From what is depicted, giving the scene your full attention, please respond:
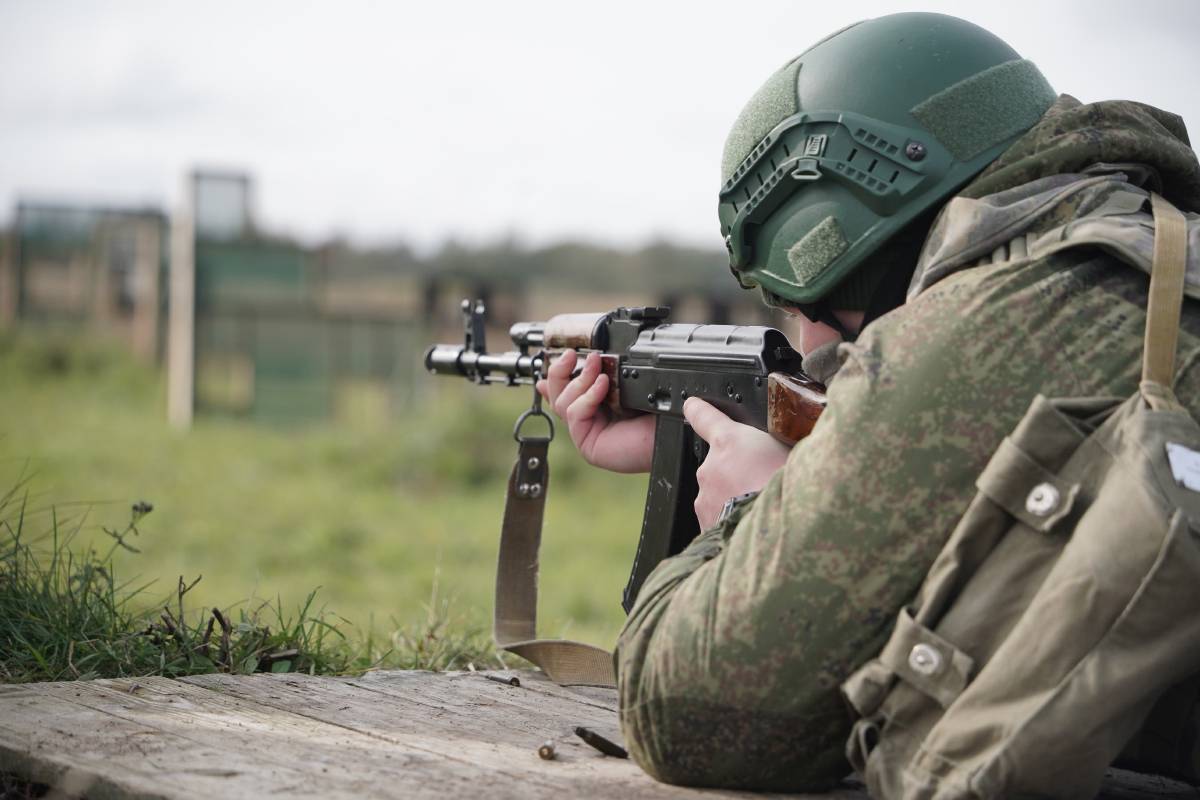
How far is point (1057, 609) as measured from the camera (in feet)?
6.50

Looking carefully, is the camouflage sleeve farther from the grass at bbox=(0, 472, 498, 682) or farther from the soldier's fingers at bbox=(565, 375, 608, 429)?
the grass at bbox=(0, 472, 498, 682)

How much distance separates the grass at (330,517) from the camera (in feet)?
16.5

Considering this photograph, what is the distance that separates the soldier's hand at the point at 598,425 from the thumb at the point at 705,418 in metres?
0.49

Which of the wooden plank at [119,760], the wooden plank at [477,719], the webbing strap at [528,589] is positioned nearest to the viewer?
the wooden plank at [119,760]

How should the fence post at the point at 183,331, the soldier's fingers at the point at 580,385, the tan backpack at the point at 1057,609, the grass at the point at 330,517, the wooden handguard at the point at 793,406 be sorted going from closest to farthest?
1. the tan backpack at the point at 1057,609
2. the wooden handguard at the point at 793,406
3. the soldier's fingers at the point at 580,385
4. the grass at the point at 330,517
5. the fence post at the point at 183,331

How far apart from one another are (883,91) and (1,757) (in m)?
2.12

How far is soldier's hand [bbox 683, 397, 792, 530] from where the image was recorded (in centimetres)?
273

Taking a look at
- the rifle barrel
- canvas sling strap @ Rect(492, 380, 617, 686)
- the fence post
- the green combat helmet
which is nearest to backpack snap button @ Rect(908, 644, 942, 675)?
the green combat helmet

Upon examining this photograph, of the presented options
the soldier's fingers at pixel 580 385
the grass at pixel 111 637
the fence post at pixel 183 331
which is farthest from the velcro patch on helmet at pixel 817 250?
the fence post at pixel 183 331

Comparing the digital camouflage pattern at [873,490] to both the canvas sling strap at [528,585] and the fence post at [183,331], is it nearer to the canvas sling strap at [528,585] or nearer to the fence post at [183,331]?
the canvas sling strap at [528,585]

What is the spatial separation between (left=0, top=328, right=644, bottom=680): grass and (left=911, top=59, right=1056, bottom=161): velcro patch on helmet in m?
2.08

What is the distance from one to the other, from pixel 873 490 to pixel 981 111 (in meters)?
0.93

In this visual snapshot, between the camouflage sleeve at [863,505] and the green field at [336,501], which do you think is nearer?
the camouflage sleeve at [863,505]

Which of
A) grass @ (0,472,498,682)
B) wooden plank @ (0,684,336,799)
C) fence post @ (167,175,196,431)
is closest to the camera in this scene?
wooden plank @ (0,684,336,799)
